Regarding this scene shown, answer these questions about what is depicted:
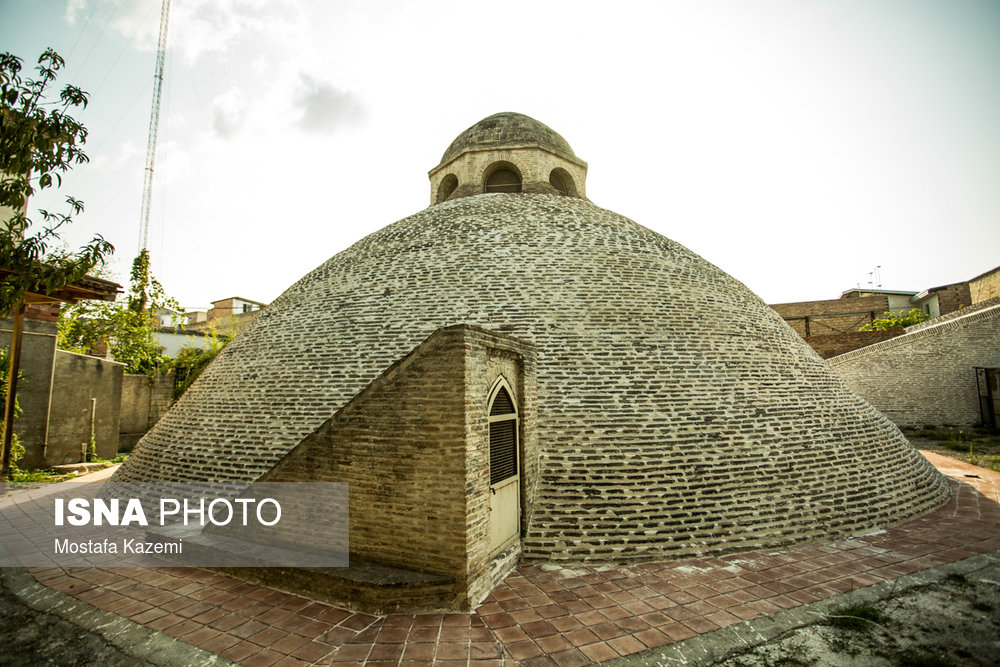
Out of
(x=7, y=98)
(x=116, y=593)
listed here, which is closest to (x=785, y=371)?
(x=116, y=593)

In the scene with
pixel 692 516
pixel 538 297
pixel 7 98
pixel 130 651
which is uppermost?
pixel 7 98

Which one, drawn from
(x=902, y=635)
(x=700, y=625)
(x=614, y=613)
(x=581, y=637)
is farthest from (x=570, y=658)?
(x=902, y=635)

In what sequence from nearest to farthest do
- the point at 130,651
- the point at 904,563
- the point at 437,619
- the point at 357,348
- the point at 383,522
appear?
the point at 130,651
the point at 437,619
the point at 383,522
the point at 904,563
the point at 357,348

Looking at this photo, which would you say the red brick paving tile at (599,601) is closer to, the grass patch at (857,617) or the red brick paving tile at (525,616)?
the red brick paving tile at (525,616)

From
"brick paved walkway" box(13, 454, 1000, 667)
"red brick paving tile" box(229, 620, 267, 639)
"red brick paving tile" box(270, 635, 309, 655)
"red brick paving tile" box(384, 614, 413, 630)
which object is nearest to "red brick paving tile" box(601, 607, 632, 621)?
"brick paved walkway" box(13, 454, 1000, 667)

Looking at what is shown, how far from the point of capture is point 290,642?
13.8 ft

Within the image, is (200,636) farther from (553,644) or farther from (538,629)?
(553,644)

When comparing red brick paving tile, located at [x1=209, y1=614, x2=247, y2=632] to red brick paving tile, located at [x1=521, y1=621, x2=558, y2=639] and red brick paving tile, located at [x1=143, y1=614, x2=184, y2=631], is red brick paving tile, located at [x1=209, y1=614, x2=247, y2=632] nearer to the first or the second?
red brick paving tile, located at [x1=143, y1=614, x2=184, y2=631]

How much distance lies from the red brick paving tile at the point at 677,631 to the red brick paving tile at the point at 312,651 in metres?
2.94

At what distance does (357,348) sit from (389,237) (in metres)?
3.29

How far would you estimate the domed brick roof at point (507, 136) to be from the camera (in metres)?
13.3

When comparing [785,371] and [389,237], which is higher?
[389,237]

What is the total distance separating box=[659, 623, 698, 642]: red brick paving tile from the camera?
4212 millimetres

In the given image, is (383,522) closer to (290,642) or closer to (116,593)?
(290,642)
